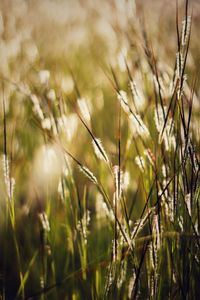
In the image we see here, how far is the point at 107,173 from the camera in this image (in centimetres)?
112

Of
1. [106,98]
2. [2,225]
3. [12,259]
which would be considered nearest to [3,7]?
[106,98]

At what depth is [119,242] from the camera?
0.70m

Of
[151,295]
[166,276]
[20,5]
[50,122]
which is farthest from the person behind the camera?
[20,5]

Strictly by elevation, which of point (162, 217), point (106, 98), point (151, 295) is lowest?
point (151, 295)

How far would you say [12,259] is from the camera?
104 cm

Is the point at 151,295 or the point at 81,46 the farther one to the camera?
the point at 81,46

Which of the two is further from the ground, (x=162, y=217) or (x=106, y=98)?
(x=106, y=98)

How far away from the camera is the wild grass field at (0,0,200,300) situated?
666mm

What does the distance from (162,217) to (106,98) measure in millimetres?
1322

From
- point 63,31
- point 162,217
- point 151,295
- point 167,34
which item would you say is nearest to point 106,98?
point 167,34

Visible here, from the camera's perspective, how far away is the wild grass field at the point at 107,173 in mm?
666

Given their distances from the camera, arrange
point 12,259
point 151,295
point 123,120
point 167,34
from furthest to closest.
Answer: point 167,34 → point 123,120 → point 12,259 → point 151,295

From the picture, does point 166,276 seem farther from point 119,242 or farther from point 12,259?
point 12,259

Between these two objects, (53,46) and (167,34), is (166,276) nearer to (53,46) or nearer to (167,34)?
(167,34)
